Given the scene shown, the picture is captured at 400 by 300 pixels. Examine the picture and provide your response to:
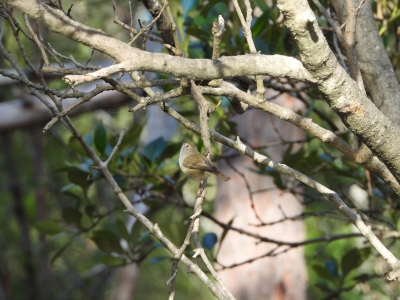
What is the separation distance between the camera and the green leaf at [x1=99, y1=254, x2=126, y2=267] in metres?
2.88

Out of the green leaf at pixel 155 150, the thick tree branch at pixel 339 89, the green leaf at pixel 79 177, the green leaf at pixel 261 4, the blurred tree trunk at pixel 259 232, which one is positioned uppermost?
the green leaf at pixel 261 4

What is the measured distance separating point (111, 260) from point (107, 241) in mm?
113

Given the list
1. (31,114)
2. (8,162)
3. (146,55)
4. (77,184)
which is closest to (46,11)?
(146,55)

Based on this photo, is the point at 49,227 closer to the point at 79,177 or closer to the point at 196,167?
the point at 79,177

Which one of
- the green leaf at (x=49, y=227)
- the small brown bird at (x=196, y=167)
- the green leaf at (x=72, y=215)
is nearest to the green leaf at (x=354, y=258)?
the small brown bird at (x=196, y=167)

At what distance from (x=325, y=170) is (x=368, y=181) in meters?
0.32

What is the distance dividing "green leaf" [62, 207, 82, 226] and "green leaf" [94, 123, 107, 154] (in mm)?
363

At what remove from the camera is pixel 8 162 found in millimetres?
6570

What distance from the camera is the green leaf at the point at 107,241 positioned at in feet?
9.37

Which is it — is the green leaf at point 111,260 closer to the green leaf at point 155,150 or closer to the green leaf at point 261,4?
the green leaf at point 155,150

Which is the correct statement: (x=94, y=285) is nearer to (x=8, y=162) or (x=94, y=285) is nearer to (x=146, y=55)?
(x=8, y=162)

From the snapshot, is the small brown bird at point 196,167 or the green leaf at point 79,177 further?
the green leaf at point 79,177

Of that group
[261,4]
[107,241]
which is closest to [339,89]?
[261,4]

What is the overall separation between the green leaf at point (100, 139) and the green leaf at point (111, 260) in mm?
562
